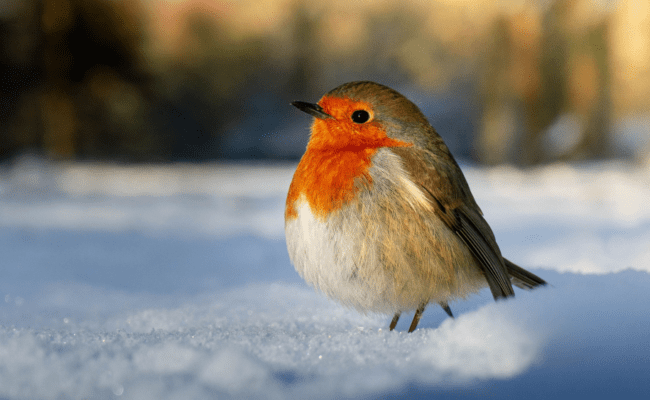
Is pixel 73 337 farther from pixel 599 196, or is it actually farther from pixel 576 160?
pixel 576 160

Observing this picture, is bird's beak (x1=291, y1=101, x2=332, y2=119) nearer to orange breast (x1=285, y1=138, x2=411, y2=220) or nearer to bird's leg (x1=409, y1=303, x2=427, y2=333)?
orange breast (x1=285, y1=138, x2=411, y2=220)

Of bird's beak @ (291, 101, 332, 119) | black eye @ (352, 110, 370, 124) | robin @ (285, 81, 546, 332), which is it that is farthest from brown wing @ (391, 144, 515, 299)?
bird's beak @ (291, 101, 332, 119)

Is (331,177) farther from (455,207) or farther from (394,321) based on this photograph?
(394,321)

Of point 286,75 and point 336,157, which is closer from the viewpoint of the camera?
point 336,157

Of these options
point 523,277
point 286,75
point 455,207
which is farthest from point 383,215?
point 286,75

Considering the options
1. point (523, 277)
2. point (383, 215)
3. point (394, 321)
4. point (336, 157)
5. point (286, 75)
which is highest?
point (286, 75)

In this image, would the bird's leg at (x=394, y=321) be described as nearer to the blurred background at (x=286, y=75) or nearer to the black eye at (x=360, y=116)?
the black eye at (x=360, y=116)
